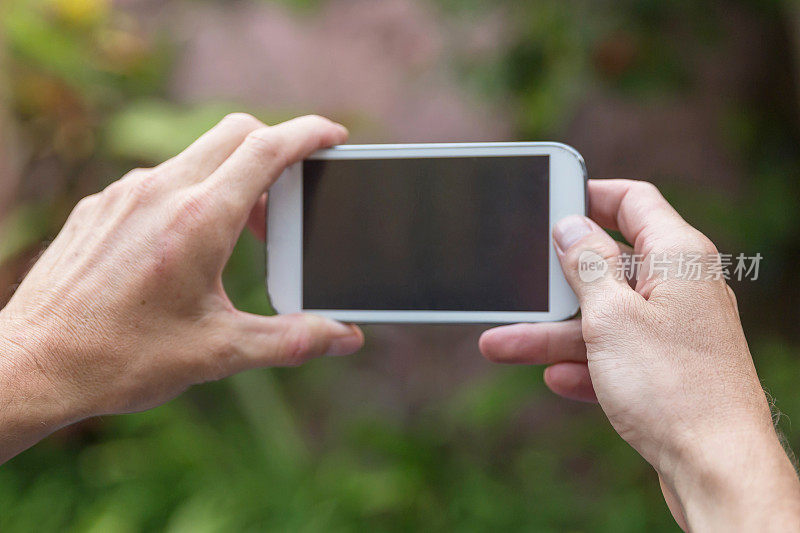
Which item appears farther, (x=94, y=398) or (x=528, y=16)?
(x=528, y=16)

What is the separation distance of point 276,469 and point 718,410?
1.03 m

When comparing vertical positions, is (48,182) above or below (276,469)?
above

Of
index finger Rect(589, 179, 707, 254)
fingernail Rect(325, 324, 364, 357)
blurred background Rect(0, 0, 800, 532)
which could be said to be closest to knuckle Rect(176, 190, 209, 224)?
fingernail Rect(325, 324, 364, 357)

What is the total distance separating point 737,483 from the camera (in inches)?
23.8

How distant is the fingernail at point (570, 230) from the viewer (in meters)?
0.83

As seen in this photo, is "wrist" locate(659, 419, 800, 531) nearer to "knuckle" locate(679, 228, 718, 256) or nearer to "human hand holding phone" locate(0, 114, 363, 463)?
"knuckle" locate(679, 228, 718, 256)

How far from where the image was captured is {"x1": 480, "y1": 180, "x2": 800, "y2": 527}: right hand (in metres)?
0.62

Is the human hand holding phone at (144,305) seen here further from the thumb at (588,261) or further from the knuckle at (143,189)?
the thumb at (588,261)

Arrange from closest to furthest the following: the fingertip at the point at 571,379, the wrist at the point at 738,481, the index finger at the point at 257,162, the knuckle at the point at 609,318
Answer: the wrist at the point at 738,481 → the knuckle at the point at 609,318 → the index finger at the point at 257,162 → the fingertip at the point at 571,379

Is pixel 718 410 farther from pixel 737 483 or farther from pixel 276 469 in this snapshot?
pixel 276 469

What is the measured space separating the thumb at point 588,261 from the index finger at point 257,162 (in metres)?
0.40

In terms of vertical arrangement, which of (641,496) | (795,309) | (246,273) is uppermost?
(246,273)

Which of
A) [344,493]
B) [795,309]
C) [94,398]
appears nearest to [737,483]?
[94,398]

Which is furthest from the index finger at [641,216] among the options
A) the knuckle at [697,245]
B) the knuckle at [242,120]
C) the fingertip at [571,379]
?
the knuckle at [242,120]
